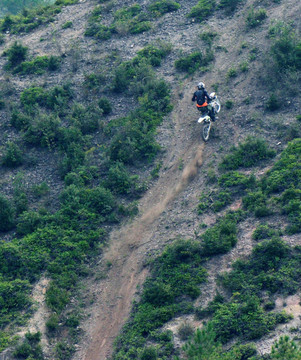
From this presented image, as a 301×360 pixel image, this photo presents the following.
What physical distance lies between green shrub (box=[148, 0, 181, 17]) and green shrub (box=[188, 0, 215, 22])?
1488mm

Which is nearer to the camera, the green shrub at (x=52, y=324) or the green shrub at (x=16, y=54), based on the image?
the green shrub at (x=52, y=324)

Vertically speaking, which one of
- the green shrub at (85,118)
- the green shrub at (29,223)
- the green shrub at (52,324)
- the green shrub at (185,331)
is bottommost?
the green shrub at (52,324)

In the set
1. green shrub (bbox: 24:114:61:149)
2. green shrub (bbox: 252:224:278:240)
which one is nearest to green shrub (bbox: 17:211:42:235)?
green shrub (bbox: 24:114:61:149)

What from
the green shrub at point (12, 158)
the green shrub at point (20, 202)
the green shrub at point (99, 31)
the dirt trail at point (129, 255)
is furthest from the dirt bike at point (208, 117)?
the green shrub at point (99, 31)

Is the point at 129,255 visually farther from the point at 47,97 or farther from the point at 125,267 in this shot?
the point at 47,97

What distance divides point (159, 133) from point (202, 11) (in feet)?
36.9

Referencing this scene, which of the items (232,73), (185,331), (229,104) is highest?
(232,73)

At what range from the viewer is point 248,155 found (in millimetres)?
19516

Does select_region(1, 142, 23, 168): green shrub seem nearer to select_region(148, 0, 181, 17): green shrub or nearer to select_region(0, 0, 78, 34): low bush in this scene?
select_region(0, 0, 78, 34): low bush

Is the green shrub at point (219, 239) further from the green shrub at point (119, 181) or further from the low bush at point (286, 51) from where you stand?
the low bush at point (286, 51)

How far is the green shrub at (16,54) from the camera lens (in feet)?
95.9

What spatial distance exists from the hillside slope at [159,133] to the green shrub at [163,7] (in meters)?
0.37

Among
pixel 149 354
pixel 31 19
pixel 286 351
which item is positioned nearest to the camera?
pixel 286 351

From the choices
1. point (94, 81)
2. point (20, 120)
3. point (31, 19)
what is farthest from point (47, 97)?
point (31, 19)
